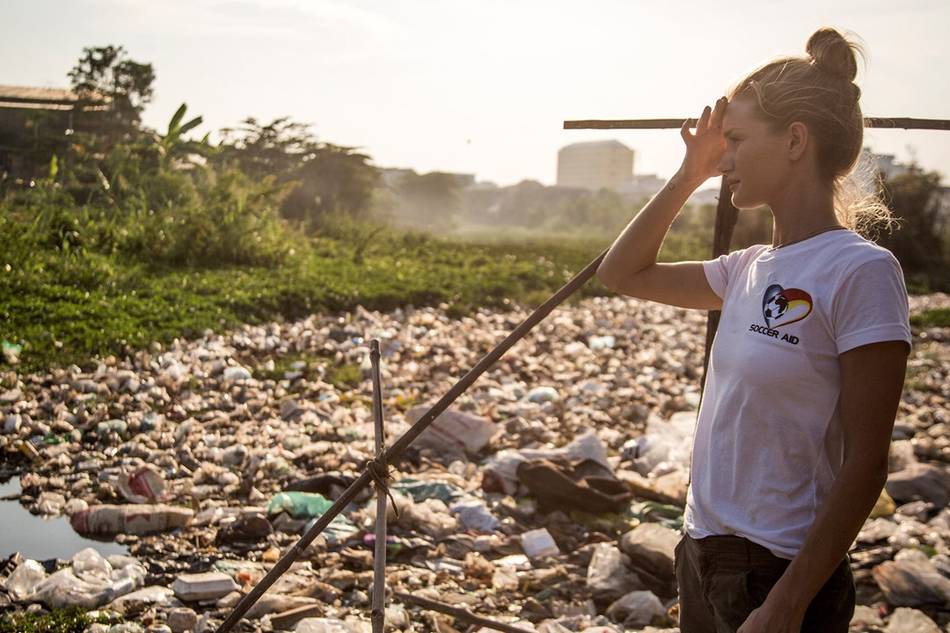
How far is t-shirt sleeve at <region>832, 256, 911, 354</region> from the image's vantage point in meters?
1.19

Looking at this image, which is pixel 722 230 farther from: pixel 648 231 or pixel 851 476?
pixel 851 476

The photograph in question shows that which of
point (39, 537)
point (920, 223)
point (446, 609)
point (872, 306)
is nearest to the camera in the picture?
point (872, 306)

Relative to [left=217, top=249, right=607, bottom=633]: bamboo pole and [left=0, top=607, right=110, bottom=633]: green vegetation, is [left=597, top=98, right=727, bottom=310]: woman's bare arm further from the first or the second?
[left=0, top=607, right=110, bottom=633]: green vegetation

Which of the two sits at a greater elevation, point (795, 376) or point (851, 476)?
point (795, 376)

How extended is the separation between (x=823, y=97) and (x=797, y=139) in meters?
0.08

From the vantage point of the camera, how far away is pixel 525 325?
2.00 m

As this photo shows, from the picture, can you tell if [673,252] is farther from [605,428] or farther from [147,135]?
[605,428]

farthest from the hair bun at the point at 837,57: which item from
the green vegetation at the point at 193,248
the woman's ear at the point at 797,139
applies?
the green vegetation at the point at 193,248

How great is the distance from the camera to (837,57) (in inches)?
55.3

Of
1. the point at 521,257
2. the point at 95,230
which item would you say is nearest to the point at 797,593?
the point at 95,230

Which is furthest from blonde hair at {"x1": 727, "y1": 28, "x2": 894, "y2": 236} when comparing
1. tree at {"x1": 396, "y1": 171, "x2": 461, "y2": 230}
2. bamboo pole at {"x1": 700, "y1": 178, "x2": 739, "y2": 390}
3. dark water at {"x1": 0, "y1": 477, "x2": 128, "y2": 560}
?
tree at {"x1": 396, "y1": 171, "x2": 461, "y2": 230}

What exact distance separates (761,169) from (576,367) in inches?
217

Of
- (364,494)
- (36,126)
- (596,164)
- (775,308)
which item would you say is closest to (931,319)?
(364,494)

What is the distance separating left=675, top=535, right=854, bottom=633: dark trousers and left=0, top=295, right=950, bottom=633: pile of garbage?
2.61 feet
